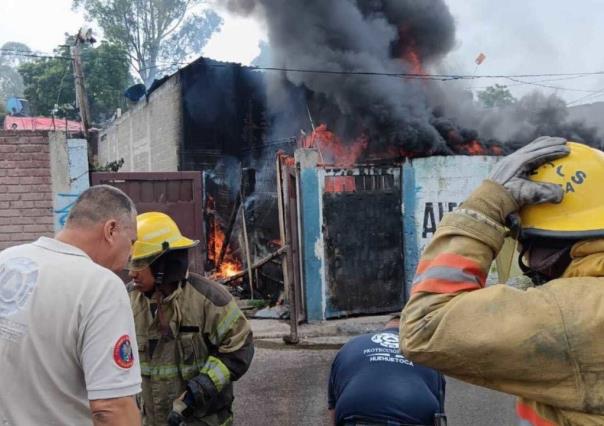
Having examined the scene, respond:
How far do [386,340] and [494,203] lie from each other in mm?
1370

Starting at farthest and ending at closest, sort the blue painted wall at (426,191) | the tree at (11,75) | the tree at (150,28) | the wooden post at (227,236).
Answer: the tree at (11,75) < the tree at (150,28) < the wooden post at (227,236) < the blue painted wall at (426,191)

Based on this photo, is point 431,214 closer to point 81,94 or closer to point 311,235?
point 311,235

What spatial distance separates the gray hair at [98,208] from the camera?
6.53 feet

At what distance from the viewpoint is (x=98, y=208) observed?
6.55 ft

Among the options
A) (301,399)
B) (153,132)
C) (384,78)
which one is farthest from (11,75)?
(301,399)

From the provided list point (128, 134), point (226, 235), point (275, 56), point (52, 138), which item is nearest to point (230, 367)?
point (52, 138)

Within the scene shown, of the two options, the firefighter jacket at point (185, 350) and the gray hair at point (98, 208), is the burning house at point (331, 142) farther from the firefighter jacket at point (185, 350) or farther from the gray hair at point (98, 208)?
the gray hair at point (98, 208)

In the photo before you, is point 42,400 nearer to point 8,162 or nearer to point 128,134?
point 8,162

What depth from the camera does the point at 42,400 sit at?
175 cm

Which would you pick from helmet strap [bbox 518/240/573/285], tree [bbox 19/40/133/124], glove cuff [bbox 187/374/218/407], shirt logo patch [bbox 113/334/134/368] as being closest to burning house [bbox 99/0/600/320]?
glove cuff [bbox 187/374/218/407]

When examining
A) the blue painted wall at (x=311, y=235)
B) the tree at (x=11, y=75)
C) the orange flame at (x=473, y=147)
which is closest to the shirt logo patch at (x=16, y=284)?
the blue painted wall at (x=311, y=235)

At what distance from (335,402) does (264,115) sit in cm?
1268

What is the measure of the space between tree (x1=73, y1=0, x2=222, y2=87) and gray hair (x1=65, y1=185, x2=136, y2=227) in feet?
113

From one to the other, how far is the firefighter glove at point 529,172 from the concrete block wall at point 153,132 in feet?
43.3
